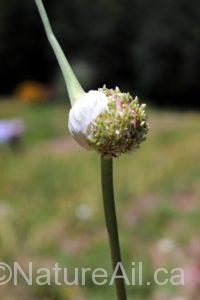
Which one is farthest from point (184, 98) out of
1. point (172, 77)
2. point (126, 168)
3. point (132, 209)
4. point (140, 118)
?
point (140, 118)

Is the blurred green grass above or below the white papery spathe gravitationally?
above

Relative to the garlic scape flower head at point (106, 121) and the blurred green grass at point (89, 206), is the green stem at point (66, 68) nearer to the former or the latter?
the garlic scape flower head at point (106, 121)

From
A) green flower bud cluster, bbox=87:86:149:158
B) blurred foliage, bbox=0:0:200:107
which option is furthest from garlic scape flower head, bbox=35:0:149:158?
blurred foliage, bbox=0:0:200:107

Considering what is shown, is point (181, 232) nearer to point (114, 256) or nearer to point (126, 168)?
point (126, 168)

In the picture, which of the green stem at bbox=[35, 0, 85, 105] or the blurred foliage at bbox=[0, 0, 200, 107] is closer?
the green stem at bbox=[35, 0, 85, 105]

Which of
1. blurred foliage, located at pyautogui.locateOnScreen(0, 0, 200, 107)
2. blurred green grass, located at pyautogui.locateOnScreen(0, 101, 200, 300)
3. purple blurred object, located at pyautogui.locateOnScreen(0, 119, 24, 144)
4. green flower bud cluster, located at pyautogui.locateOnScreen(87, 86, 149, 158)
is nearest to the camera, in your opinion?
green flower bud cluster, located at pyautogui.locateOnScreen(87, 86, 149, 158)

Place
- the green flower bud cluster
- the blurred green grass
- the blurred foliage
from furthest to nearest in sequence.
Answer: the blurred foliage, the blurred green grass, the green flower bud cluster

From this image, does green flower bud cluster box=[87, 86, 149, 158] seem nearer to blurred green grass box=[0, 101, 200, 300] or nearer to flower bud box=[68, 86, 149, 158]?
flower bud box=[68, 86, 149, 158]
